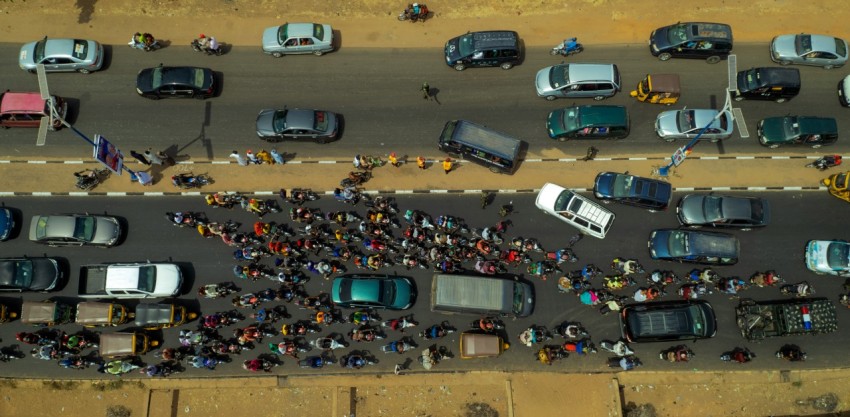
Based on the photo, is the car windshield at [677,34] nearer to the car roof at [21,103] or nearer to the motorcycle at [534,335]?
the motorcycle at [534,335]

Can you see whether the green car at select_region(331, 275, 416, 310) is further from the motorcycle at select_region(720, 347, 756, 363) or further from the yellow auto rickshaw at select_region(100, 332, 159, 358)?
the motorcycle at select_region(720, 347, 756, 363)

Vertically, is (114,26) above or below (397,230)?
above

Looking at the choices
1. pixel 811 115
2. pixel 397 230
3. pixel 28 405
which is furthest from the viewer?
pixel 811 115

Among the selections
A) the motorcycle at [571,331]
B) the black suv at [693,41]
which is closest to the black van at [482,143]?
the motorcycle at [571,331]

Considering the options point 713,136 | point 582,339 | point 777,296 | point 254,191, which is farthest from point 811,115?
point 254,191

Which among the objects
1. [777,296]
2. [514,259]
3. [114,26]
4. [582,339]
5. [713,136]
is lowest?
[582,339]

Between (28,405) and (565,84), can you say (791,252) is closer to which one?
(565,84)

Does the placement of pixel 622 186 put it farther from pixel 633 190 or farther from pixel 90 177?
pixel 90 177
